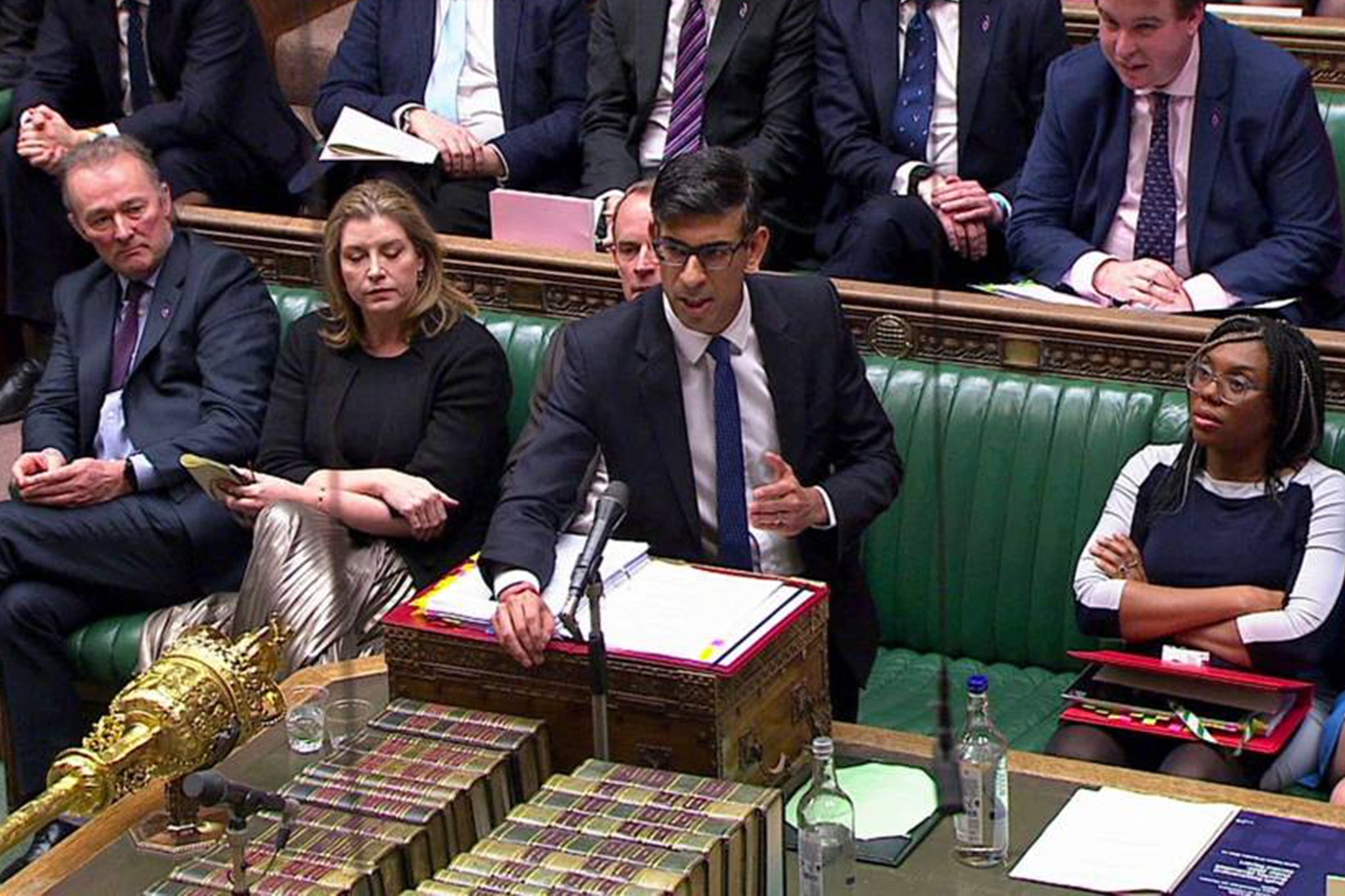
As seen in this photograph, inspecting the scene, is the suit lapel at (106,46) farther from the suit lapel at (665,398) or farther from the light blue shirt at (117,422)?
the suit lapel at (665,398)

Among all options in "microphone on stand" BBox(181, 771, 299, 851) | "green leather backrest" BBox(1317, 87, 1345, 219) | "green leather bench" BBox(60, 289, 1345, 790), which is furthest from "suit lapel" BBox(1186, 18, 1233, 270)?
"microphone on stand" BBox(181, 771, 299, 851)

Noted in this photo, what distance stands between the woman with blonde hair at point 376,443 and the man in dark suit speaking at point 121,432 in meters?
0.10

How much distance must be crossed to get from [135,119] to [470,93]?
1.90 feet

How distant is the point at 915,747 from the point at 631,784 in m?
0.46

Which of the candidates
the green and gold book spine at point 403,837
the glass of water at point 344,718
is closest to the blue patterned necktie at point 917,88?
the glass of water at point 344,718

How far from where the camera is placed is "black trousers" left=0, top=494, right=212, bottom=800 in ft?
12.3

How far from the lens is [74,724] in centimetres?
376

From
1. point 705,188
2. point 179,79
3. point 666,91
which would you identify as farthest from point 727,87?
point 705,188

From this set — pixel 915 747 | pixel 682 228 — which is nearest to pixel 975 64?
pixel 682 228

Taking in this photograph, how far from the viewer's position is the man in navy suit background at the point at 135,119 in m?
3.75

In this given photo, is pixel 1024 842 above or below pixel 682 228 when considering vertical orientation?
below

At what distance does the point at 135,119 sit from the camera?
422 cm

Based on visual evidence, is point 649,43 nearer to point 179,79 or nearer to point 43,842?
point 179,79

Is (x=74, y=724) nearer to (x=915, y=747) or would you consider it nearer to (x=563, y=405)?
(x=563, y=405)
